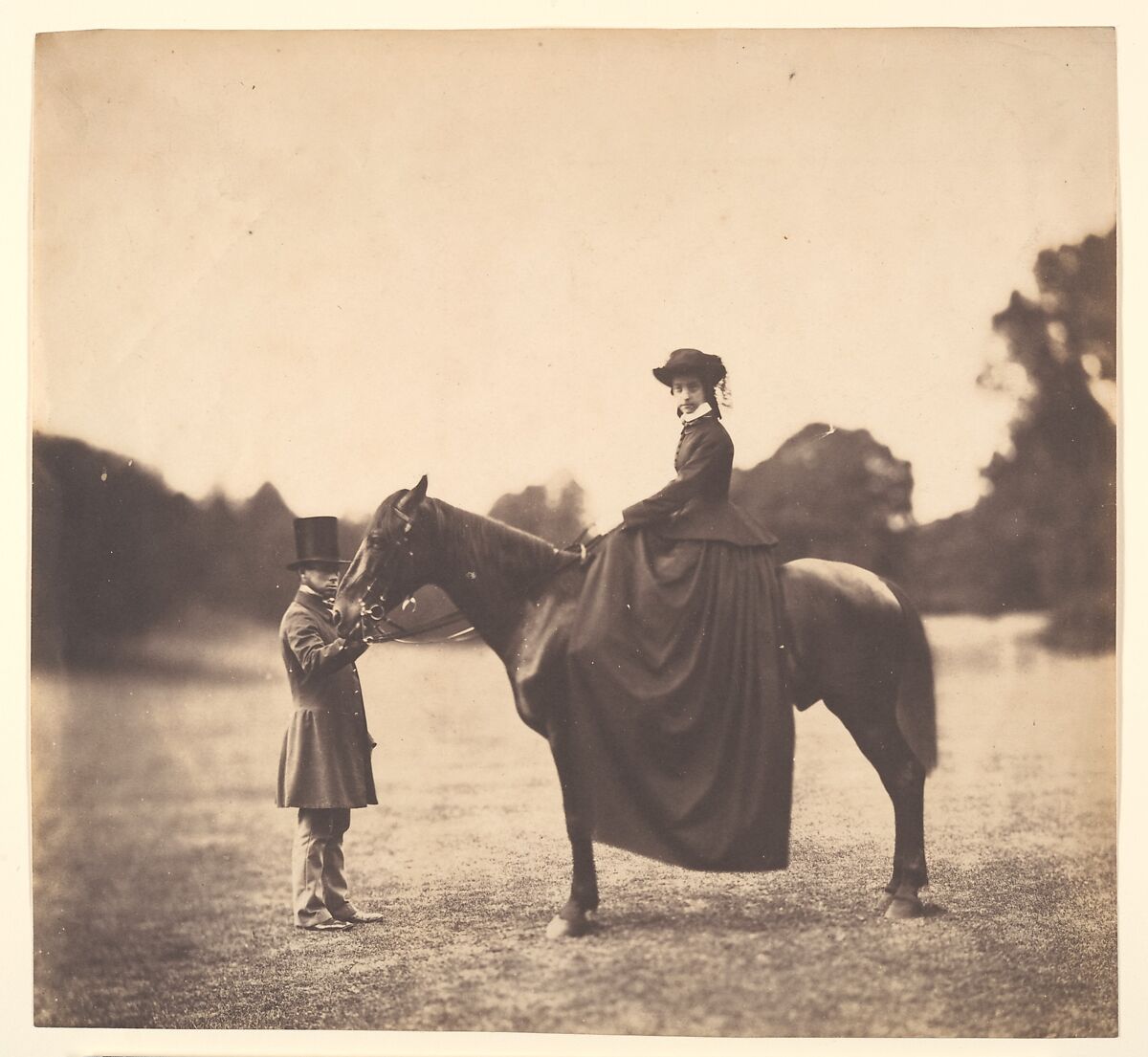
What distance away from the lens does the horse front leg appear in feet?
12.1

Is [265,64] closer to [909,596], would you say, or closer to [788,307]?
[788,307]

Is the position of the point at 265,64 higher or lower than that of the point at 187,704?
higher

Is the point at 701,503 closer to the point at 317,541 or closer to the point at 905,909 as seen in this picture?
the point at 317,541

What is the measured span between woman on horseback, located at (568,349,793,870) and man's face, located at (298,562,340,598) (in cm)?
83

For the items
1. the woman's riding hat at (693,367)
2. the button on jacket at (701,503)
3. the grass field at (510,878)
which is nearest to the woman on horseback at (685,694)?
the button on jacket at (701,503)

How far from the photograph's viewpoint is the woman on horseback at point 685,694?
366cm

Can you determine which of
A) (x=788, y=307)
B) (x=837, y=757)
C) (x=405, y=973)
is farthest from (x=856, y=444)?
(x=405, y=973)

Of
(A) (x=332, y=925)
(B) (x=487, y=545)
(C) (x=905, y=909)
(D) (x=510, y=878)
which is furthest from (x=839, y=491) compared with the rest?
(A) (x=332, y=925)

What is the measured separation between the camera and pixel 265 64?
12.7ft

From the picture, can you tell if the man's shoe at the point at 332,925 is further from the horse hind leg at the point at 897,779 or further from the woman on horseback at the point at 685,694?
the horse hind leg at the point at 897,779

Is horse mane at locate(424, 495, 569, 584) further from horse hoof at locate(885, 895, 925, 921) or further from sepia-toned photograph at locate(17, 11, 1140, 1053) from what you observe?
horse hoof at locate(885, 895, 925, 921)

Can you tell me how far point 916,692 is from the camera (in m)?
3.74

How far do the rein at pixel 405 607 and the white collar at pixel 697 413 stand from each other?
19.7 inches

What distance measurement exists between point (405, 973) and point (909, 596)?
2081 mm
